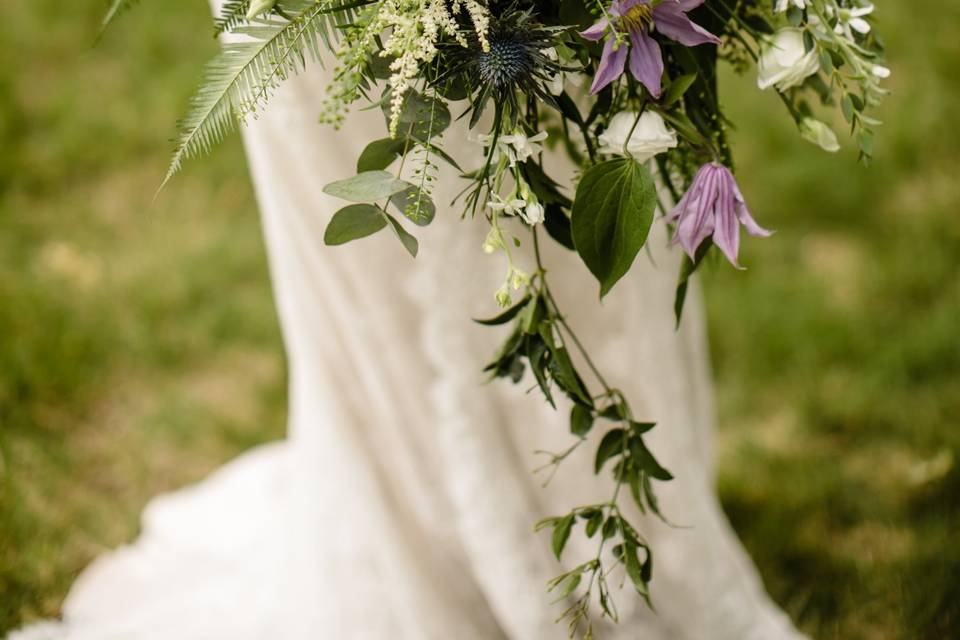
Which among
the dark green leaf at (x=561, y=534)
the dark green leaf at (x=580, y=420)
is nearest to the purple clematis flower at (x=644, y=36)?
Result: the dark green leaf at (x=580, y=420)

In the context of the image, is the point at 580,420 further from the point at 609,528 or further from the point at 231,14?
the point at 231,14

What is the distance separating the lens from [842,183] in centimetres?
251

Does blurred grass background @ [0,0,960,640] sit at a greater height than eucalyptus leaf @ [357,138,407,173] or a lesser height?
lesser

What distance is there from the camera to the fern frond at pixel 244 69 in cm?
71

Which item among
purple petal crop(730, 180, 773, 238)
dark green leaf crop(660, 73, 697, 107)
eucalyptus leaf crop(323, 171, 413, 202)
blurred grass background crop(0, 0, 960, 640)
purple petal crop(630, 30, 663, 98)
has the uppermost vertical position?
purple petal crop(630, 30, 663, 98)

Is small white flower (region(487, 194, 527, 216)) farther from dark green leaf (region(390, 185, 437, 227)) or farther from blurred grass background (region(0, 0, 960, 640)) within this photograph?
blurred grass background (region(0, 0, 960, 640))

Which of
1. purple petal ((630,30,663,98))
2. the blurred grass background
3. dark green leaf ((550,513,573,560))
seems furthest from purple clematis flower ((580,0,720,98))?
the blurred grass background

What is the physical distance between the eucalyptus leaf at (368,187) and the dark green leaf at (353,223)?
0.04 feet

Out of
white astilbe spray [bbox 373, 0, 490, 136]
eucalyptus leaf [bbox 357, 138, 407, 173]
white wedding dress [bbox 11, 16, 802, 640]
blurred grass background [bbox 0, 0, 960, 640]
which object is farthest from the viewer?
blurred grass background [bbox 0, 0, 960, 640]

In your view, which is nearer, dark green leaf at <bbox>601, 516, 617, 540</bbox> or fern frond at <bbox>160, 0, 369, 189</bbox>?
fern frond at <bbox>160, 0, 369, 189</bbox>

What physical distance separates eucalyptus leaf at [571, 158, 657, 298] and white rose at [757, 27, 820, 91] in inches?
5.6

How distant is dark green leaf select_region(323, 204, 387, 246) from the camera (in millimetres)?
738

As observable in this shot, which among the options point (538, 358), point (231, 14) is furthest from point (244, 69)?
point (538, 358)

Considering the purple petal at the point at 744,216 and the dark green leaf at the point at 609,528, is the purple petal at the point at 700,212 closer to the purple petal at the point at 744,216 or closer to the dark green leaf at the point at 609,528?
the purple petal at the point at 744,216
